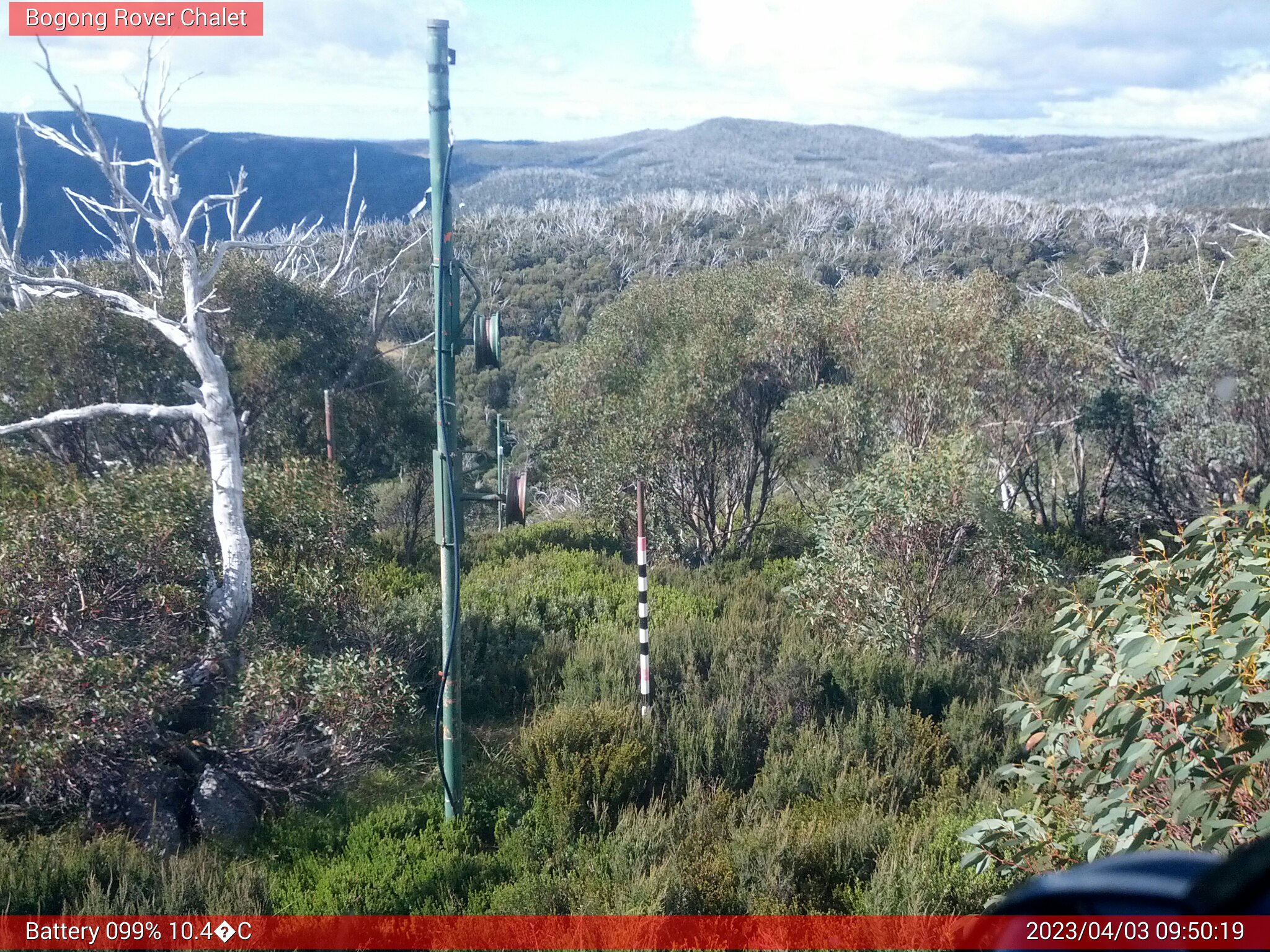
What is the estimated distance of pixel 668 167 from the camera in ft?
314

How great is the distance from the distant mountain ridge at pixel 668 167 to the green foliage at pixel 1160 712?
40686mm

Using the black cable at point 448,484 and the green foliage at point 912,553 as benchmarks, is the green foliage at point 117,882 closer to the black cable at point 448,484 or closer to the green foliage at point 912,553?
the black cable at point 448,484

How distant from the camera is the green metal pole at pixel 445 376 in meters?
4.92

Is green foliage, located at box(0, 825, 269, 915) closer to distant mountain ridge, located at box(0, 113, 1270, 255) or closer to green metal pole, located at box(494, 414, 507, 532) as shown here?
green metal pole, located at box(494, 414, 507, 532)

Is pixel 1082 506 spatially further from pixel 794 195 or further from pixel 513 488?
pixel 794 195

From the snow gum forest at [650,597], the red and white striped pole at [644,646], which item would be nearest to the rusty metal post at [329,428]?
the snow gum forest at [650,597]

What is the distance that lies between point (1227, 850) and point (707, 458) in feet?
33.0

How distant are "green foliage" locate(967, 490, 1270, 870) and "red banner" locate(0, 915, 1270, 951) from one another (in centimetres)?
84

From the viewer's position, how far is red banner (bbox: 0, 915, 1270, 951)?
13.7ft

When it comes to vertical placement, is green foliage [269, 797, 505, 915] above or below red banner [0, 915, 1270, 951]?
below

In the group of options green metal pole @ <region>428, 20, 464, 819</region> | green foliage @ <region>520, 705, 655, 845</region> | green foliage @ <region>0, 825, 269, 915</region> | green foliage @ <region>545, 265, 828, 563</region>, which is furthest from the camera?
green foliage @ <region>545, 265, 828, 563</region>

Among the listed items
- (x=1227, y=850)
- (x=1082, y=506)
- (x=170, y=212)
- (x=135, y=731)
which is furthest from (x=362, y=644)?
(x=1082, y=506)
